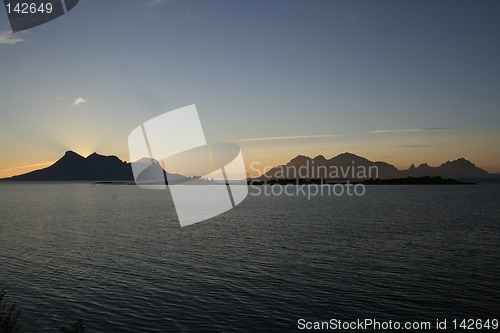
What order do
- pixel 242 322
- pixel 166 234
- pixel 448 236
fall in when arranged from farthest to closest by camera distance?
pixel 166 234 < pixel 448 236 < pixel 242 322

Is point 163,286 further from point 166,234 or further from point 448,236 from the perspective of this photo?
point 448,236

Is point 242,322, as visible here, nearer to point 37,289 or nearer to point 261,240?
point 37,289

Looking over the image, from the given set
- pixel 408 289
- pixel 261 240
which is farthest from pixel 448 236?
pixel 408 289

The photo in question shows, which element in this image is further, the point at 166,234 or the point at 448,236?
the point at 166,234

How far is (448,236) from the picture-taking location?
6309cm

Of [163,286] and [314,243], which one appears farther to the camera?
[314,243]

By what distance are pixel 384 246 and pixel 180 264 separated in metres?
28.5

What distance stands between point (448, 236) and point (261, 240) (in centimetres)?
3084

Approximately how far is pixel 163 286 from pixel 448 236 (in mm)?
49275

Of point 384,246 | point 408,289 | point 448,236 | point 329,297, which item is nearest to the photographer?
point 329,297

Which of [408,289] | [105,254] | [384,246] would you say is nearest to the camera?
[408,289]

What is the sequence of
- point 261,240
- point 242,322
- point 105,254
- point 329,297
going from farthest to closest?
point 261,240, point 105,254, point 329,297, point 242,322

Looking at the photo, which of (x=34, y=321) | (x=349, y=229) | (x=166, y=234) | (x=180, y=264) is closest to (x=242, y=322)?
(x=34, y=321)

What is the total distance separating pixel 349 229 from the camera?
71375 mm
